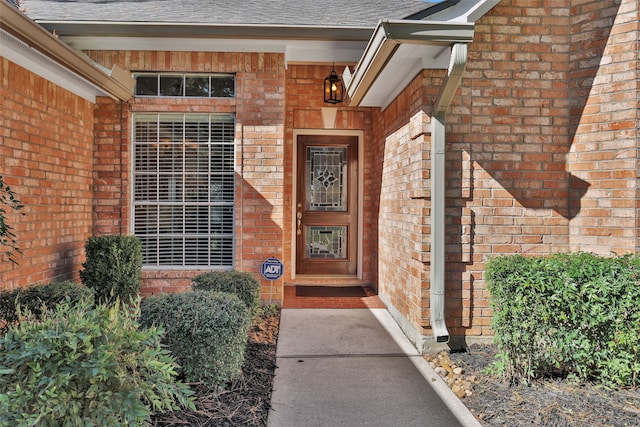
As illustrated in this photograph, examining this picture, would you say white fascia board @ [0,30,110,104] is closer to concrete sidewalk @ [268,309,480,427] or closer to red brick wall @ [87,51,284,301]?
red brick wall @ [87,51,284,301]

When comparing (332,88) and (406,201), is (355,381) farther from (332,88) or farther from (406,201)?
(332,88)

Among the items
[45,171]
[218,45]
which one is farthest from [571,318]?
[45,171]

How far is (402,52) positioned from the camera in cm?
341

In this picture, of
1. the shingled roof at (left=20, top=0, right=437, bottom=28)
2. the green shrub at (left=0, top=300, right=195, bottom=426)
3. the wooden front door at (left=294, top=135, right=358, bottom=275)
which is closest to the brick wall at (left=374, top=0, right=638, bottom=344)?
the shingled roof at (left=20, top=0, right=437, bottom=28)

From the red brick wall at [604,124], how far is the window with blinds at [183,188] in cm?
391

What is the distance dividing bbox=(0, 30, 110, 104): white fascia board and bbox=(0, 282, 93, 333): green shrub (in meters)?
2.12

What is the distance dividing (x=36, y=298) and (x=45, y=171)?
1.81m

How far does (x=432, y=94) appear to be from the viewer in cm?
363

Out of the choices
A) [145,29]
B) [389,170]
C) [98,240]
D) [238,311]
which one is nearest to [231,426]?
[238,311]

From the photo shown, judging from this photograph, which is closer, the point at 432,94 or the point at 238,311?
the point at 238,311

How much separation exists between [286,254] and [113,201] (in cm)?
261

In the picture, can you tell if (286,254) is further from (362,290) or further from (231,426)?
(231,426)

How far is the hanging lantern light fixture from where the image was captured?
581cm

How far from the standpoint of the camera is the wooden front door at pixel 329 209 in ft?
21.4
